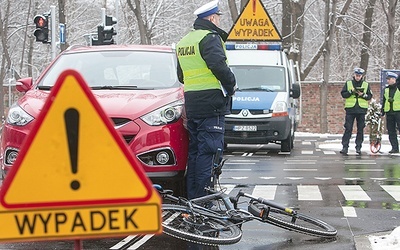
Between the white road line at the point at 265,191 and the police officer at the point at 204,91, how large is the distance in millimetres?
2506

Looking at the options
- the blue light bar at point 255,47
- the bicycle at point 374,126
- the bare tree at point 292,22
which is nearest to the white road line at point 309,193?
the bicycle at point 374,126

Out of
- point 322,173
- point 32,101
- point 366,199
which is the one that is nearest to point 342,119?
point 322,173

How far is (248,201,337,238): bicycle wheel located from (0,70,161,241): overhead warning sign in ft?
11.4

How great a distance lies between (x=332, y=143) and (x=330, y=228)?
15317mm

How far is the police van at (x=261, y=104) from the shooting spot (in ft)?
59.5

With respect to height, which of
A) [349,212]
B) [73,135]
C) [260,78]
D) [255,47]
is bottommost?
[349,212]

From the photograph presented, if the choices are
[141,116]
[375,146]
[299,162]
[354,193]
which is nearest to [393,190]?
[354,193]

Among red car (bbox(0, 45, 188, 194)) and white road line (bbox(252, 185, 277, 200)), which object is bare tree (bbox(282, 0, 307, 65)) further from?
red car (bbox(0, 45, 188, 194))

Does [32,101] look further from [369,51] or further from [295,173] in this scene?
[369,51]

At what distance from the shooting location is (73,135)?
374 cm

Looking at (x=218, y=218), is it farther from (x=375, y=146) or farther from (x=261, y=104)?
(x=375, y=146)

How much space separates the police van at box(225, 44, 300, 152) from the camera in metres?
18.1

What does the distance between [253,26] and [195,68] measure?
576 inches

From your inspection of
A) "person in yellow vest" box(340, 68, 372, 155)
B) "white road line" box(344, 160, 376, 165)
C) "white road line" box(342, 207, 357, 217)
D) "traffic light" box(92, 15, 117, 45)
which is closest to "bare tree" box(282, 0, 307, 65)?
"traffic light" box(92, 15, 117, 45)
